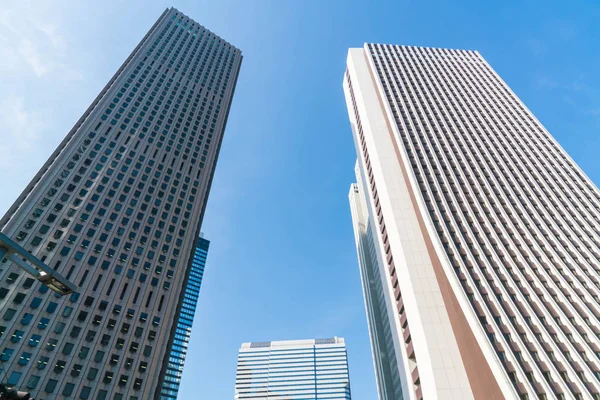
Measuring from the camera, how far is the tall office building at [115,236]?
49875 millimetres

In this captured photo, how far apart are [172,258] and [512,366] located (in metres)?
58.8

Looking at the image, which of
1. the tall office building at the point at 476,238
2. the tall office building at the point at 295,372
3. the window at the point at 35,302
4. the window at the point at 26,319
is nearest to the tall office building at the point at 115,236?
Result: the window at the point at 26,319

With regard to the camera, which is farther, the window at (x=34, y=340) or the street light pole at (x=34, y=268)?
the window at (x=34, y=340)

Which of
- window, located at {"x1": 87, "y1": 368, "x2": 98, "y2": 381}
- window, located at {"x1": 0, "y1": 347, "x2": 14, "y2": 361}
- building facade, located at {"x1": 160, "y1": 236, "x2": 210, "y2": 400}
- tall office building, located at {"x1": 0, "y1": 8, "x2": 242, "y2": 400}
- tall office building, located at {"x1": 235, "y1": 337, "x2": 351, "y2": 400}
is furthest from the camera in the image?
tall office building, located at {"x1": 235, "y1": 337, "x2": 351, "y2": 400}

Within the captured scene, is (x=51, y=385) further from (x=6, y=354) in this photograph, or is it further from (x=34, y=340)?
(x=6, y=354)

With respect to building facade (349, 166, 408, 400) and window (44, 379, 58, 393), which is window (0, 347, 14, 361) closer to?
window (44, 379, 58, 393)

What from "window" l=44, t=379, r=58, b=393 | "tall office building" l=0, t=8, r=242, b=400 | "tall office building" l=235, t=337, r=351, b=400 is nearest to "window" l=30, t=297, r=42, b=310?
"tall office building" l=0, t=8, r=242, b=400

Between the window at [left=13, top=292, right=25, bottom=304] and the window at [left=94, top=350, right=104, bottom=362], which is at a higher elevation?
the window at [left=13, top=292, right=25, bottom=304]

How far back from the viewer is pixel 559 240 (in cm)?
5278

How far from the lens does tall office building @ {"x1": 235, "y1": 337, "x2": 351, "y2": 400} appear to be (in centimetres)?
17762

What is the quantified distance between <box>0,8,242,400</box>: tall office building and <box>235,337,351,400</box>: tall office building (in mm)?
133683

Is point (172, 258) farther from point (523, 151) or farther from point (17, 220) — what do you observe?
point (523, 151)

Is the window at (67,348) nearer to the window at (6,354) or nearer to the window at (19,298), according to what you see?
the window at (6,354)

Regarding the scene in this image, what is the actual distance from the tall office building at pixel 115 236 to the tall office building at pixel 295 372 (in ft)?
439
